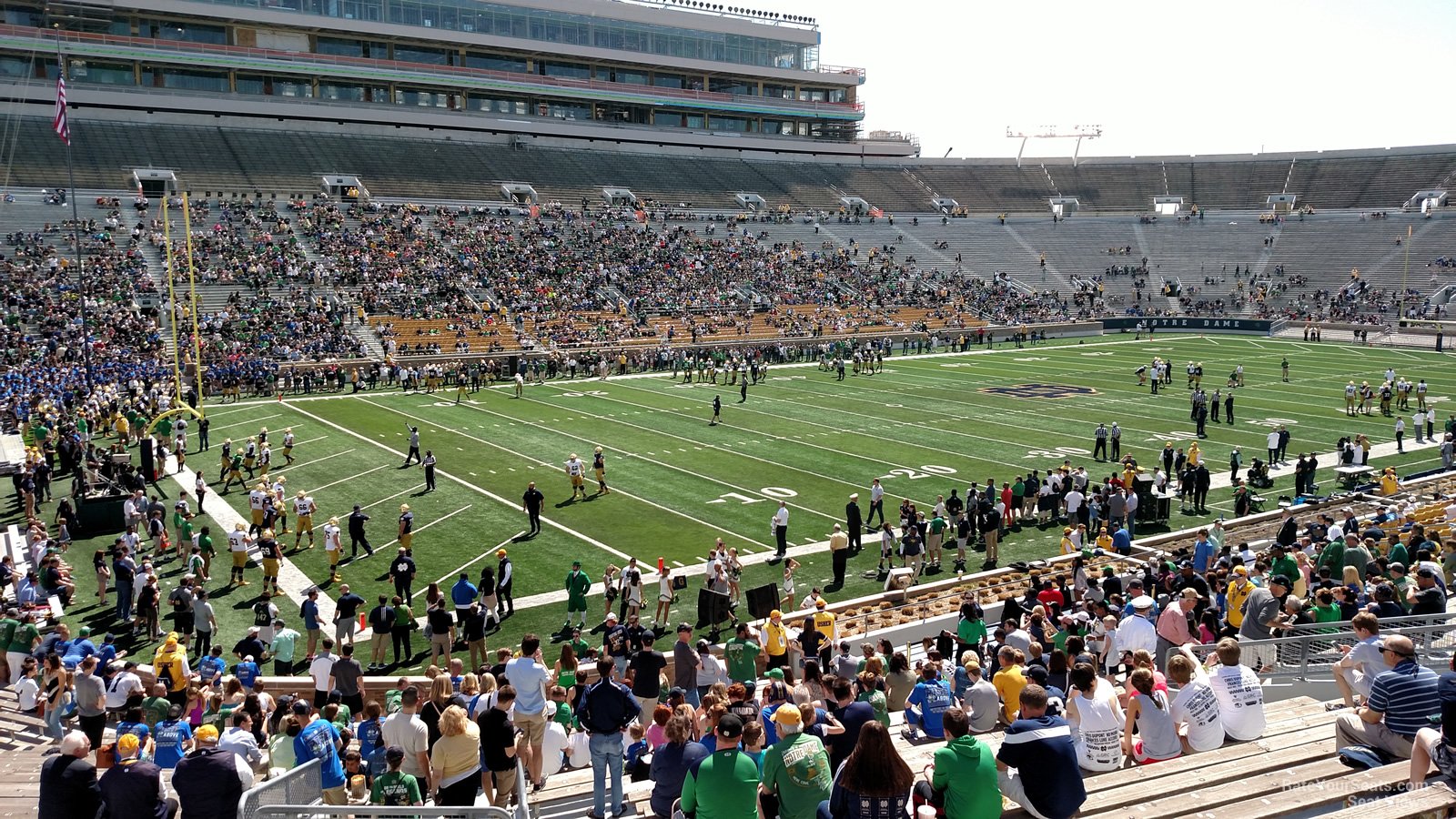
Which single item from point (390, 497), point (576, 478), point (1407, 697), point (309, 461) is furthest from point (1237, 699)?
point (309, 461)

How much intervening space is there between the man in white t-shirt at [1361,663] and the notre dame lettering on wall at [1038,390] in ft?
105

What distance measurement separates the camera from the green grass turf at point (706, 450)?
20.4m

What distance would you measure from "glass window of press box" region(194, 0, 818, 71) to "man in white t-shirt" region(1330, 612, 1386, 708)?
73.2 metres

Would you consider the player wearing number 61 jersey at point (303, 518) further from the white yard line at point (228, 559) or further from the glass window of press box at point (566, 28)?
the glass window of press box at point (566, 28)

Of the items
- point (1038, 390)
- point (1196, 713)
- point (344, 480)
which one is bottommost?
point (344, 480)

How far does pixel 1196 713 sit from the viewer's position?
24.1ft

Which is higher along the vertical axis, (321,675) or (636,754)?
(636,754)

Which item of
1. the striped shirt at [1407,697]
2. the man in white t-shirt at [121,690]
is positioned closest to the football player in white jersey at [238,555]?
the man in white t-shirt at [121,690]

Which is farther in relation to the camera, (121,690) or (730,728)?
(121,690)

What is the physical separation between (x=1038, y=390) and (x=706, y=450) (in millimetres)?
16631

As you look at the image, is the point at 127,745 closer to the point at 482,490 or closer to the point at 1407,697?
the point at 1407,697

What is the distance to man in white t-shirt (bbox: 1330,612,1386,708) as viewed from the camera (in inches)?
303

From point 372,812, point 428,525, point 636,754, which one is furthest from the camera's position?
point 428,525

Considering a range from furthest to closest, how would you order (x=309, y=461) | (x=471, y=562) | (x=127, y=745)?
(x=309, y=461), (x=471, y=562), (x=127, y=745)
